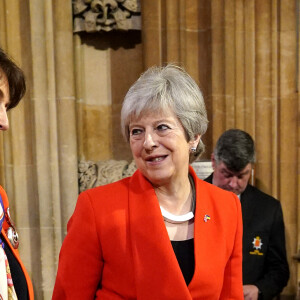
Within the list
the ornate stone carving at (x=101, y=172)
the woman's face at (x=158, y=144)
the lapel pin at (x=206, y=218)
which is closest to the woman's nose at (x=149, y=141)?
the woman's face at (x=158, y=144)

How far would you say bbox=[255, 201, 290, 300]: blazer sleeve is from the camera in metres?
2.07

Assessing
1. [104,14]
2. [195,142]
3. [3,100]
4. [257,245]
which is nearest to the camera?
[3,100]

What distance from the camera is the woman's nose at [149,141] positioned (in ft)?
3.99

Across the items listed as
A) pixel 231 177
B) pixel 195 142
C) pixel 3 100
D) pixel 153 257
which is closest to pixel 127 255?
A: pixel 153 257

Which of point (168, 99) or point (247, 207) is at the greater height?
point (168, 99)

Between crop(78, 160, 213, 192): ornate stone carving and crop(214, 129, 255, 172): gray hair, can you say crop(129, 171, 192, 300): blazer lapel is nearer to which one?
crop(214, 129, 255, 172): gray hair

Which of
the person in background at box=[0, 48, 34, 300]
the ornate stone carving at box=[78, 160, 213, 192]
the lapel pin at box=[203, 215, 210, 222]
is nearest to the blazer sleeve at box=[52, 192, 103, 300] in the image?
the person in background at box=[0, 48, 34, 300]

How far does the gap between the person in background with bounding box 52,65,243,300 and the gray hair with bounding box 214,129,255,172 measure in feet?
2.68

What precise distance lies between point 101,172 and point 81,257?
1551mm

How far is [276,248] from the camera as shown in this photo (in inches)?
84.1

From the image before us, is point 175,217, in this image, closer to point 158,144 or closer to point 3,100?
point 158,144

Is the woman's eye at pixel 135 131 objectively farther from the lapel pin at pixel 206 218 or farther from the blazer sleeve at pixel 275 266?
the blazer sleeve at pixel 275 266

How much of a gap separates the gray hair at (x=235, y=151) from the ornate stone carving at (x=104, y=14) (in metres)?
1.14

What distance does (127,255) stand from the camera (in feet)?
4.00
